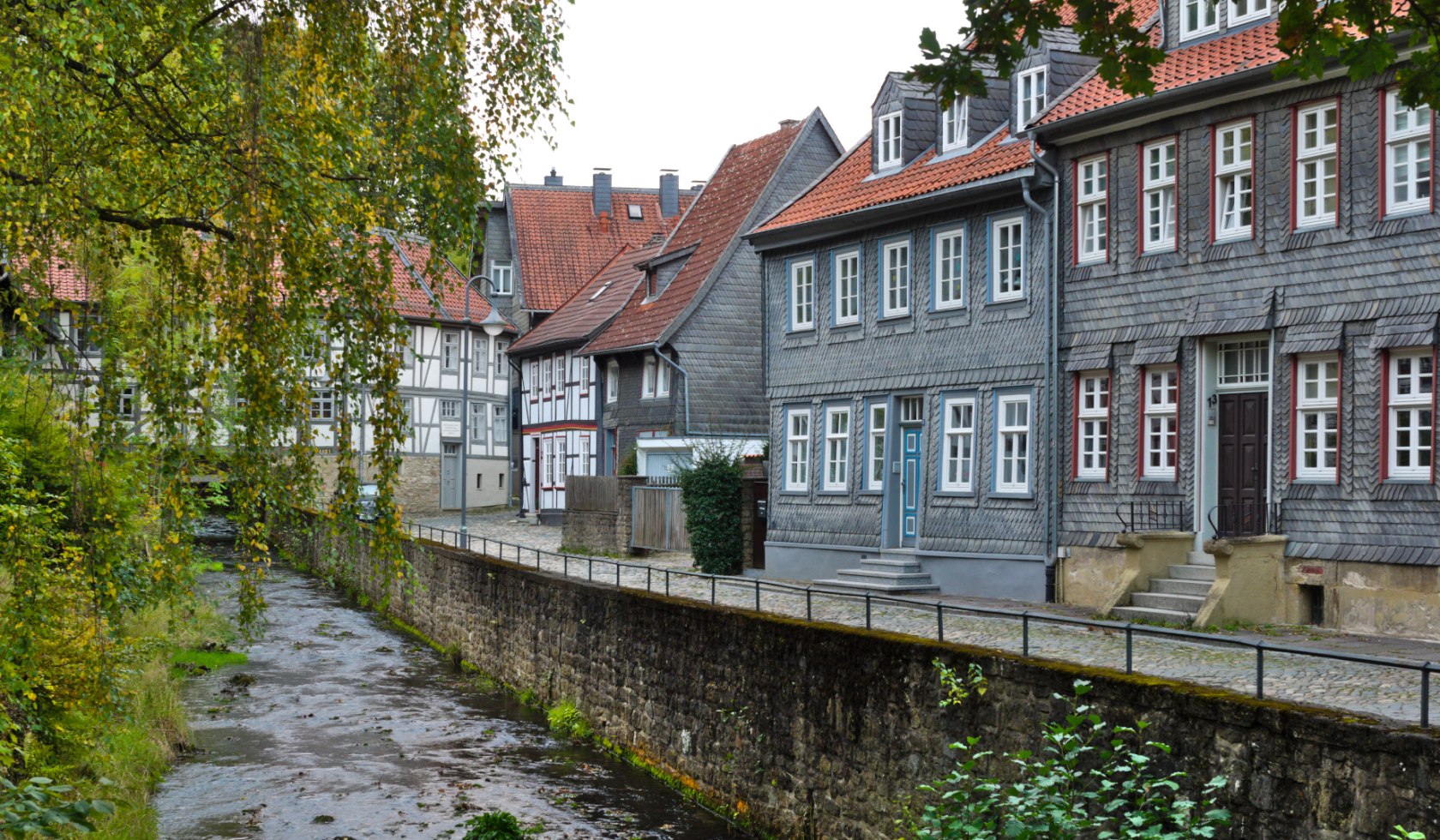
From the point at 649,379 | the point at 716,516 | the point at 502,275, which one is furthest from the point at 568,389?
the point at 716,516

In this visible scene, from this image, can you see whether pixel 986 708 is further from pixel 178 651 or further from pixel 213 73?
pixel 178 651

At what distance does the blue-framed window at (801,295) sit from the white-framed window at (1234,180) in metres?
9.10

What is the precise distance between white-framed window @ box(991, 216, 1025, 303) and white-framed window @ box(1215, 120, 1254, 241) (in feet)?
11.7

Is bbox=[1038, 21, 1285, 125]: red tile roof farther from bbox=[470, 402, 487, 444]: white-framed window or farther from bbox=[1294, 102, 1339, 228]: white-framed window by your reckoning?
bbox=[470, 402, 487, 444]: white-framed window

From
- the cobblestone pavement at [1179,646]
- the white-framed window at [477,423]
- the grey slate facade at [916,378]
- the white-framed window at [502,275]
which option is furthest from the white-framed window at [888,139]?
the white-framed window at [502,275]

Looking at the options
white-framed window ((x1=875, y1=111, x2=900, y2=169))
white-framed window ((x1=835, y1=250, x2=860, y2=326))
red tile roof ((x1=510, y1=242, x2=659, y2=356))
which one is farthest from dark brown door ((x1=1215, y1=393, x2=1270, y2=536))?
red tile roof ((x1=510, y1=242, x2=659, y2=356))

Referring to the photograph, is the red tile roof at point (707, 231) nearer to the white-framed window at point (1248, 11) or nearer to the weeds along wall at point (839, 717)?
the weeds along wall at point (839, 717)

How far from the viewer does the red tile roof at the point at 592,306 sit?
155 ft

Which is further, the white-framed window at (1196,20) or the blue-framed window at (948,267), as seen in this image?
the blue-framed window at (948,267)

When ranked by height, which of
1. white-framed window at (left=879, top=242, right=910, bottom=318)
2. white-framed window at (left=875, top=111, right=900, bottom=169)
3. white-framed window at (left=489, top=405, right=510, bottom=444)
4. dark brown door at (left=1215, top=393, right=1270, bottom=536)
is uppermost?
white-framed window at (left=875, top=111, right=900, bottom=169)

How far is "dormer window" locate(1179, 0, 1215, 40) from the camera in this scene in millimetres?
19531

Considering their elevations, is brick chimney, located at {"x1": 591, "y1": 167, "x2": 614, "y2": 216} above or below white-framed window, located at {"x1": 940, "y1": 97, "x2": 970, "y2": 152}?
above

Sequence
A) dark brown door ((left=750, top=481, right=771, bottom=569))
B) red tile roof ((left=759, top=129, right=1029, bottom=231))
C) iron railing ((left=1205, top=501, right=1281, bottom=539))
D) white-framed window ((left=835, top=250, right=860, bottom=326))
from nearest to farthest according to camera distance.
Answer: iron railing ((left=1205, top=501, right=1281, bottom=539)) → red tile roof ((left=759, top=129, right=1029, bottom=231)) → white-framed window ((left=835, top=250, right=860, bottom=326)) → dark brown door ((left=750, top=481, right=771, bottom=569))

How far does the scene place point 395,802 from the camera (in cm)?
1691
